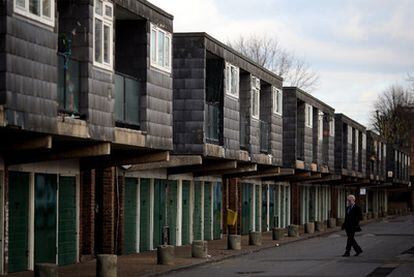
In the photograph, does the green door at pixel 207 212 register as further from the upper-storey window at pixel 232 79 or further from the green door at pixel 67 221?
the green door at pixel 67 221

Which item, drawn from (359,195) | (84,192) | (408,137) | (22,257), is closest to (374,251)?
(84,192)

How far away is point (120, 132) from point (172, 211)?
10645mm

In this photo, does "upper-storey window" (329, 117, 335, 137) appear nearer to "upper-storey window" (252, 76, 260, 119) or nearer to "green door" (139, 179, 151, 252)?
"upper-storey window" (252, 76, 260, 119)

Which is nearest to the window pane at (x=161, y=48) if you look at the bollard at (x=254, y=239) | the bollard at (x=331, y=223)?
the bollard at (x=254, y=239)

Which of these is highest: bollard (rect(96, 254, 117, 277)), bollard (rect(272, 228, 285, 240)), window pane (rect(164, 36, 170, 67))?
window pane (rect(164, 36, 170, 67))

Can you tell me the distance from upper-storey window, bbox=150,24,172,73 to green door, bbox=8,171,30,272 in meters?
5.03

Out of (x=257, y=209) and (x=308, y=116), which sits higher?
(x=308, y=116)

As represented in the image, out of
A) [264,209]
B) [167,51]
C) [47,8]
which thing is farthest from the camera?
[264,209]

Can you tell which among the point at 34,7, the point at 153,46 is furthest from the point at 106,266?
the point at 153,46

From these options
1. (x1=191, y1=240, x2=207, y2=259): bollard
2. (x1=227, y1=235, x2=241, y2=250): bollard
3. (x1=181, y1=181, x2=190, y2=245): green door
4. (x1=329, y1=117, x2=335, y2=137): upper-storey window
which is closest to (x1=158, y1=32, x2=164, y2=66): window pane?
(x1=191, y1=240, x2=207, y2=259): bollard

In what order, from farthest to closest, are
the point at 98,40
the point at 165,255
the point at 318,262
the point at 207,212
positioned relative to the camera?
the point at 207,212 → the point at 318,262 → the point at 165,255 → the point at 98,40

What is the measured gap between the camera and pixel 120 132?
2444cm

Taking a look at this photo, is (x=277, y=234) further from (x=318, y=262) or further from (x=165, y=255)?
(x=165, y=255)

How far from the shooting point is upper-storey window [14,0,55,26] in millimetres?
18766
